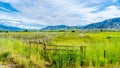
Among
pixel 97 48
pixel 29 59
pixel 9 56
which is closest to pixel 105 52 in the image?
pixel 97 48

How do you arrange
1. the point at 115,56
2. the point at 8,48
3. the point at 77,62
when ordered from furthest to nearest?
the point at 8,48 < the point at 115,56 < the point at 77,62

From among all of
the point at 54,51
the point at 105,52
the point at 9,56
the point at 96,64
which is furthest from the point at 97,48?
the point at 9,56

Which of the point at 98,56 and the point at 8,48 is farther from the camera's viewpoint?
the point at 8,48

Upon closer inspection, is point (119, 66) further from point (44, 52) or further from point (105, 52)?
point (44, 52)

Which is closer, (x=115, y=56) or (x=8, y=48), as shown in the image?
(x=115, y=56)

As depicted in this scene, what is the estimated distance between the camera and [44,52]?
15.6 metres

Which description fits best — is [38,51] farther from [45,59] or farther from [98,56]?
[98,56]

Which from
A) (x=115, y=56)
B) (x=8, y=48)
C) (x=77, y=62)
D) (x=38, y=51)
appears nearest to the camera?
(x=77, y=62)

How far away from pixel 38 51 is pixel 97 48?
12.2 ft

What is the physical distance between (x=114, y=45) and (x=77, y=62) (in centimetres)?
343

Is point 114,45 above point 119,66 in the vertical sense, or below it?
above

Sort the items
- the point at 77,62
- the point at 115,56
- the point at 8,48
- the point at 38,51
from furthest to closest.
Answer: the point at 8,48, the point at 38,51, the point at 115,56, the point at 77,62

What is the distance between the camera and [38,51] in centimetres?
1577

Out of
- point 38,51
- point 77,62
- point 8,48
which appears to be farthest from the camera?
point 8,48
